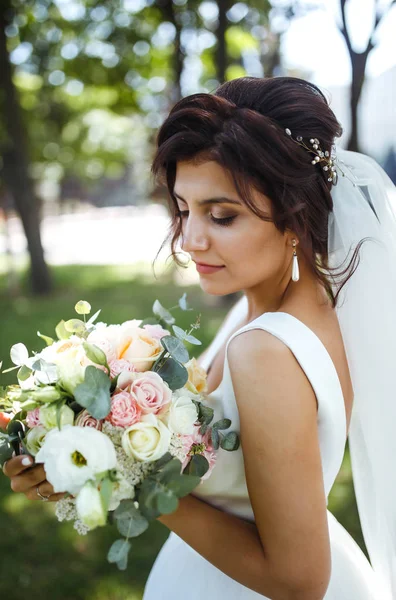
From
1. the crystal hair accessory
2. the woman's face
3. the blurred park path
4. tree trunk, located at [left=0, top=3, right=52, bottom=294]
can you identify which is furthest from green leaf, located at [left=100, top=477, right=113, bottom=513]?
the blurred park path

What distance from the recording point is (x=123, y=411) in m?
1.38

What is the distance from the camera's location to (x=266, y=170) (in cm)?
163

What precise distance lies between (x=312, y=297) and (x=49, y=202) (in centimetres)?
4828

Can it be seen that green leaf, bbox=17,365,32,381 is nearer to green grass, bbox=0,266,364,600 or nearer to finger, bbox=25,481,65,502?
finger, bbox=25,481,65,502

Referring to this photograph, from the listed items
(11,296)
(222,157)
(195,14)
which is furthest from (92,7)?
(222,157)

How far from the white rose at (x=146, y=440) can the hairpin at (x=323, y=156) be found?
37.8 inches

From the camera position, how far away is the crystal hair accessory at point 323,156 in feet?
5.63

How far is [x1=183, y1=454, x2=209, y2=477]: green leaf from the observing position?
5.06ft

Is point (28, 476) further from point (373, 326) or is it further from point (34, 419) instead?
point (373, 326)

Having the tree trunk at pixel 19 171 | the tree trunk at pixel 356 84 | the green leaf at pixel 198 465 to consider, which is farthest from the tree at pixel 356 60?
the tree trunk at pixel 19 171

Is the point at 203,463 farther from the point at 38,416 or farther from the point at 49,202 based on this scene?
the point at 49,202

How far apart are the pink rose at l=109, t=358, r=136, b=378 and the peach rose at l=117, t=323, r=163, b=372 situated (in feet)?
0.09

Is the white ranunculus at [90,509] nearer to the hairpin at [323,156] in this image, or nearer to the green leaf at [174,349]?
the green leaf at [174,349]

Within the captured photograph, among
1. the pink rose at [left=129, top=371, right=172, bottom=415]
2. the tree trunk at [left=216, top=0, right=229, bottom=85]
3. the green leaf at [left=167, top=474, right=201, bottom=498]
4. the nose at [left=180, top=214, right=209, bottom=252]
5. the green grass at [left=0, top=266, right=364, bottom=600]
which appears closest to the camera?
the green leaf at [left=167, top=474, right=201, bottom=498]
